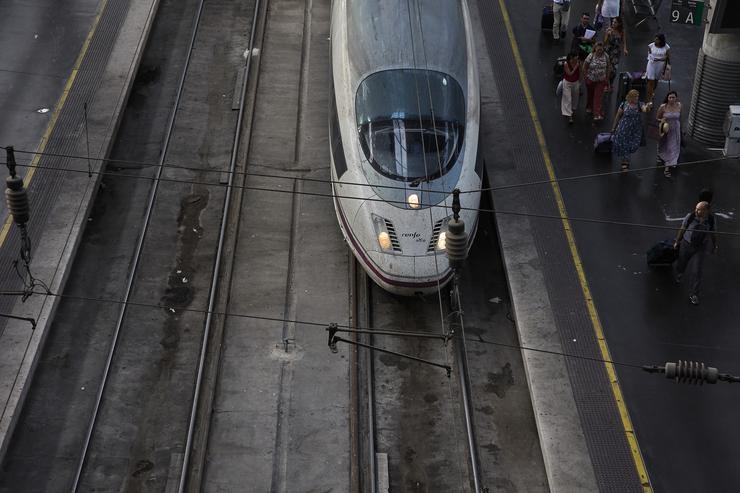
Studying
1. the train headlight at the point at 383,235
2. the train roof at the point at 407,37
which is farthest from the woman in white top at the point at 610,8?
the train headlight at the point at 383,235

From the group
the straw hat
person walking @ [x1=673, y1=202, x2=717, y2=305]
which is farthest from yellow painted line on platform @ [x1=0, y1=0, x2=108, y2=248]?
the straw hat

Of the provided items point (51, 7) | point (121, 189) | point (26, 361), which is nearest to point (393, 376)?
point (26, 361)

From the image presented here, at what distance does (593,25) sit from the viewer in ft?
86.6

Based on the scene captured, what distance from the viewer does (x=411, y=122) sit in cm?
1919

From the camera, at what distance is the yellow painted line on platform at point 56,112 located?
20969 millimetres

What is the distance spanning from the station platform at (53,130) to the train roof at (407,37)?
478cm

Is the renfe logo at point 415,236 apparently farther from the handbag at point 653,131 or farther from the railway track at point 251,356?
the handbag at point 653,131

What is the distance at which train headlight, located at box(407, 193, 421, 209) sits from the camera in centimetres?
1867

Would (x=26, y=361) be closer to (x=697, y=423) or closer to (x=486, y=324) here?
(x=486, y=324)

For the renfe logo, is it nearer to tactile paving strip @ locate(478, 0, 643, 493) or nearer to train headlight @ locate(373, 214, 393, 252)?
train headlight @ locate(373, 214, 393, 252)

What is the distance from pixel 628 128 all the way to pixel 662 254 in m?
2.88

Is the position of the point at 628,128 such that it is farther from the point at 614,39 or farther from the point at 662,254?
the point at 614,39

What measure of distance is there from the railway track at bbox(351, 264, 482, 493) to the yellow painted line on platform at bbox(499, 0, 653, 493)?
6.65ft

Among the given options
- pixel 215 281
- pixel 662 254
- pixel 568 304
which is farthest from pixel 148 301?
pixel 662 254
